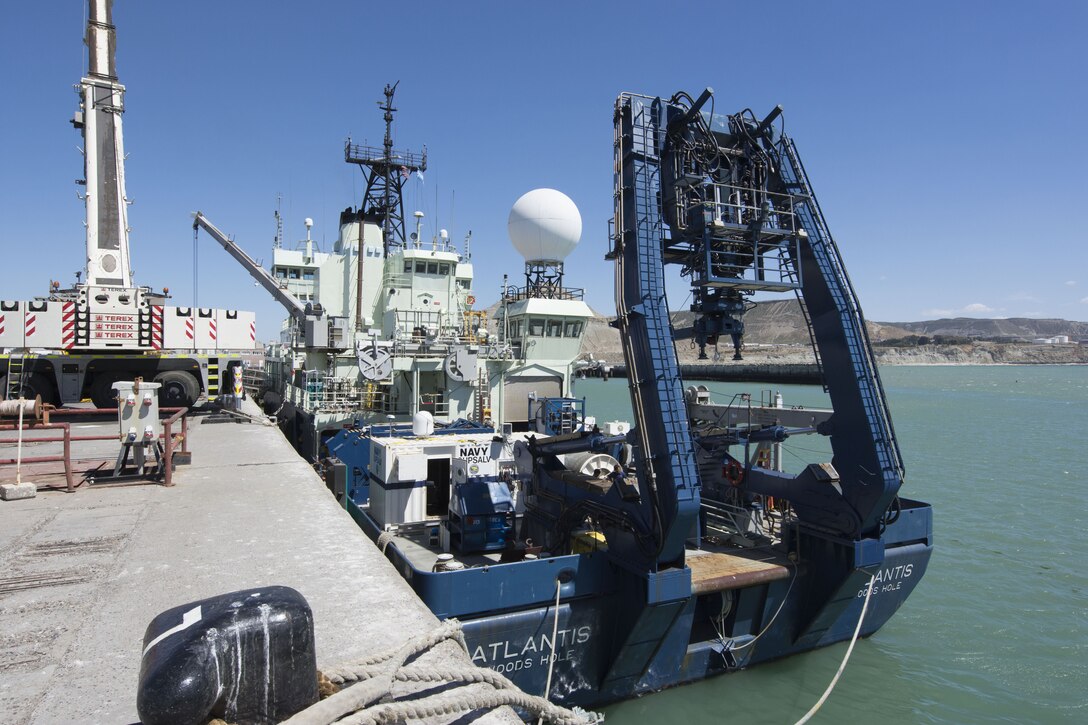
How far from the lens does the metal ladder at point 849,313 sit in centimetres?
1008

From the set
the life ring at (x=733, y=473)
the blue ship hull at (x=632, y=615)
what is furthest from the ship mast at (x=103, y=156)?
the life ring at (x=733, y=473)

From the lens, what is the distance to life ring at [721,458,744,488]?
12.9m

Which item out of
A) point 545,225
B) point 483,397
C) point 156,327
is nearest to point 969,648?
point 483,397

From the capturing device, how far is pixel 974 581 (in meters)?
14.9

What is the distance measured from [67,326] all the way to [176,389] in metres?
2.84

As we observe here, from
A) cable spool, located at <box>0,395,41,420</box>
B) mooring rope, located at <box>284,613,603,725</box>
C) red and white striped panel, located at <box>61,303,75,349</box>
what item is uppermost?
red and white striped panel, located at <box>61,303,75,349</box>

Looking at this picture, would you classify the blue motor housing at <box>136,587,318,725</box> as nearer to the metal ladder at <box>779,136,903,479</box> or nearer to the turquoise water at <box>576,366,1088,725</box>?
the turquoise water at <box>576,366,1088,725</box>

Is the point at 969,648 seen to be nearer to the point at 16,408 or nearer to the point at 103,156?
the point at 16,408

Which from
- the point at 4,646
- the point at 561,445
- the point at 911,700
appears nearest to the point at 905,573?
the point at 911,700

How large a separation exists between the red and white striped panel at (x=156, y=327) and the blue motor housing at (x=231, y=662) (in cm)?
1613

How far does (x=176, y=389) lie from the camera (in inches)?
664

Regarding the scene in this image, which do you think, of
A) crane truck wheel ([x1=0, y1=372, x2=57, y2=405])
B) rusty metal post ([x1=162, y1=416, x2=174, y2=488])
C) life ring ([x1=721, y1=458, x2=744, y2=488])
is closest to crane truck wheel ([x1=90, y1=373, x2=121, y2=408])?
crane truck wheel ([x1=0, y1=372, x2=57, y2=405])

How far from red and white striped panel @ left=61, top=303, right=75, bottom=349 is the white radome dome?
49.6 feet

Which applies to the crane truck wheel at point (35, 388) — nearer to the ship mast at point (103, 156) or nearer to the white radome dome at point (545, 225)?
the ship mast at point (103, 156)
